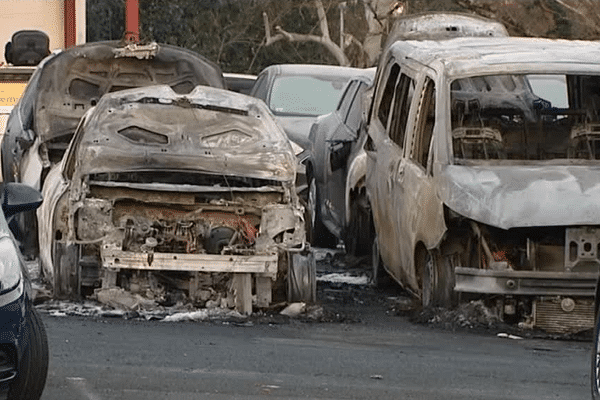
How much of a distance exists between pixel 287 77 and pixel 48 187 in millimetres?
7235

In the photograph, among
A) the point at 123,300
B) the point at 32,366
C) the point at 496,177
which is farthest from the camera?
the point at 123,300

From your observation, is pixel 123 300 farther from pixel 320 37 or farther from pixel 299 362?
pixel 320 37

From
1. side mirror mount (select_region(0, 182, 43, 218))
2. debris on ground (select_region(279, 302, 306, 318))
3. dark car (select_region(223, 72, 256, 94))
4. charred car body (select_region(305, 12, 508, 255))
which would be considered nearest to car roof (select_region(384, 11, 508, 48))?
charred car body (select_region(305, 12, 508, 255))

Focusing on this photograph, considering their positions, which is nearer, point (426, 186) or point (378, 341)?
point (378, 341)

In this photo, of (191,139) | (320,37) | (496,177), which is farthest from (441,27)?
(320,37)

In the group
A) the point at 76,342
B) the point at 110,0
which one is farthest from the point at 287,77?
the point at 110,0

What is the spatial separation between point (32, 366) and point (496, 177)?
486cm

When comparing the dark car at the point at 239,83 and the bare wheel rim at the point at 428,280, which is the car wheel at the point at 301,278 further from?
the dark car at the point at 239,83

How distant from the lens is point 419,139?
1295cm

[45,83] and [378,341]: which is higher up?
[45,83]

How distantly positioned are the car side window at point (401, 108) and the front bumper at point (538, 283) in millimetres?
2157

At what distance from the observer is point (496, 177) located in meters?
11.9

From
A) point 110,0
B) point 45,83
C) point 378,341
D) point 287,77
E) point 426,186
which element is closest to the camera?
point 378,341

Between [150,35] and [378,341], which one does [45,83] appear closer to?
[378,341]
